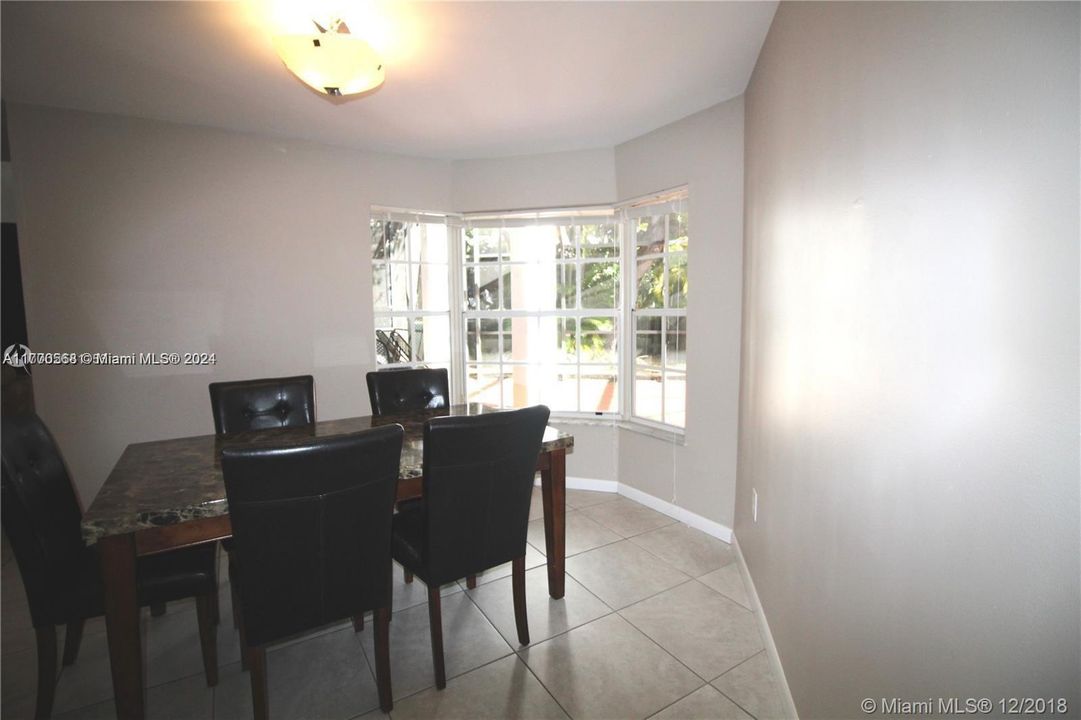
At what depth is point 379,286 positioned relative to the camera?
12.3ft

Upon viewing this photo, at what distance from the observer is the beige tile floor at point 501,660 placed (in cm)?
170

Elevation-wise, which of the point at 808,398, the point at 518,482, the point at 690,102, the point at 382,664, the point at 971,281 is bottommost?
the point at 382,664

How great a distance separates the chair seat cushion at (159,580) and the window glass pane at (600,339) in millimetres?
2615

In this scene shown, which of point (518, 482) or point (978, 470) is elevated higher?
point (978, 470)

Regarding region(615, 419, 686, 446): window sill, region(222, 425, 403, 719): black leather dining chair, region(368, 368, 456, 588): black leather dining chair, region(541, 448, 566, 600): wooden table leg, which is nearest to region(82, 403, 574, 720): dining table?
region(222, 425, 403, 719): black leather dining chair

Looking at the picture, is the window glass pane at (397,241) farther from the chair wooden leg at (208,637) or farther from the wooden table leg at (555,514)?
the chair wooden leg at (208,637)

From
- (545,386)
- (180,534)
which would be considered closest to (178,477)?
(180,534)

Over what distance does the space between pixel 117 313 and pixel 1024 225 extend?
3845 mm

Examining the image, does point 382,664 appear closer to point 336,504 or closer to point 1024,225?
point 336,504

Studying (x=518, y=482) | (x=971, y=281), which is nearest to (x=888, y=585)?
(x=971, y=281)

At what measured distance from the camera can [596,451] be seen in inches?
149

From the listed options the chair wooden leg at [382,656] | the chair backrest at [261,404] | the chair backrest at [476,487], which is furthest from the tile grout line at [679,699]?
the chair backrest at [261,404]

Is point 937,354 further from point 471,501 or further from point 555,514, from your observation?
point 555,514

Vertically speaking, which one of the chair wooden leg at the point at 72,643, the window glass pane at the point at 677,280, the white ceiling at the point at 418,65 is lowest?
the chair wooden leg at the point at 72,643
